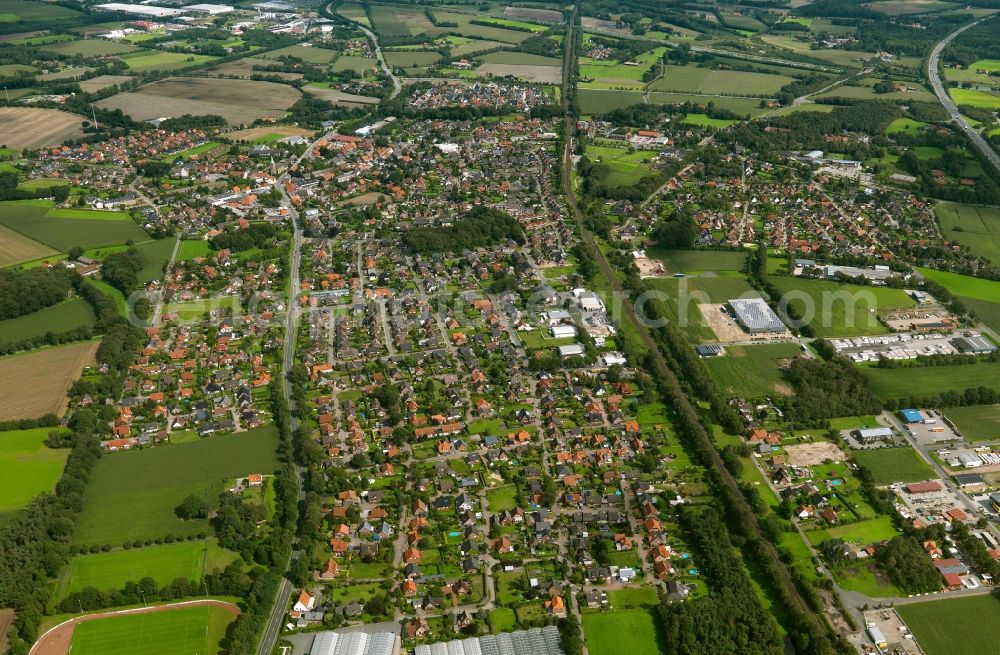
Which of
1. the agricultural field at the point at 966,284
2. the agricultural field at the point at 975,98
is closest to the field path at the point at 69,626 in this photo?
the agricultural field at the point at 966,284

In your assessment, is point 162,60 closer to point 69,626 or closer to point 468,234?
point 468,234

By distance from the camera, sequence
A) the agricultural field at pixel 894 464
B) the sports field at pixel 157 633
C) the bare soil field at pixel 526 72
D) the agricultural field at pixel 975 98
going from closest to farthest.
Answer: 1. the sports field at pixel 157 633
2. the agricultural field at pixel 894 464
3. the agricultural field at pixel 975 98
4. the bare soil field at pixel 526 72

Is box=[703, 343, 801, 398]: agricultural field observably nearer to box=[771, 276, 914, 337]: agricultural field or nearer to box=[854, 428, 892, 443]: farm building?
box=[771, 276, 914, 337]: agricultural field

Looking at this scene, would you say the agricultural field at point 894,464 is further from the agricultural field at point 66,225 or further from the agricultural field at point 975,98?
the agricultural field at point 975,98

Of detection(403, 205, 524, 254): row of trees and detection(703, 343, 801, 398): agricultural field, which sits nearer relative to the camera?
detection(703, 343, 801, 398): agricultural field

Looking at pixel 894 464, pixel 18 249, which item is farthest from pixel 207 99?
pixel 894 464

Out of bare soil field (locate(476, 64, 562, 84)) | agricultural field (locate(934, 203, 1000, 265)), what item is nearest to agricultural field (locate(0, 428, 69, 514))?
agricultural field (locate(934, 203, 1000, 265))
